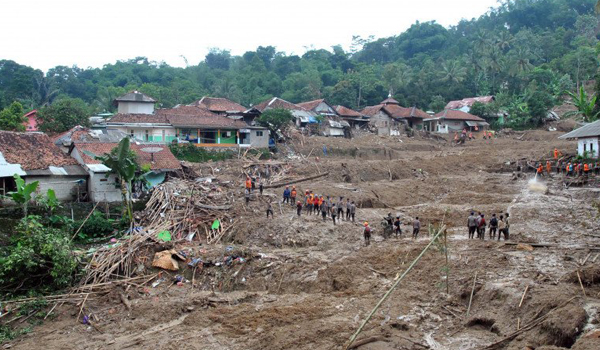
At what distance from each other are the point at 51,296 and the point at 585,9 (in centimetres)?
10318

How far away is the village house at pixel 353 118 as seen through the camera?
49.8m

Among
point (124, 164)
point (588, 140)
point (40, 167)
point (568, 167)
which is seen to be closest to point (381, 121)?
point (588, 140)

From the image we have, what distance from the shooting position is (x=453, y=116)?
51.0 metres

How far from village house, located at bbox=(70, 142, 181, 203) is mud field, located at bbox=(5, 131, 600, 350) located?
4.47 m

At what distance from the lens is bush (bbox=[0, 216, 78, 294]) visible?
1702cm

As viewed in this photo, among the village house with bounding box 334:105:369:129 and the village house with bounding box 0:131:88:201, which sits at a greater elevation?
the village house with bounding box 334:105:369:129

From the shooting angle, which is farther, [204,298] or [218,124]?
[218,124]

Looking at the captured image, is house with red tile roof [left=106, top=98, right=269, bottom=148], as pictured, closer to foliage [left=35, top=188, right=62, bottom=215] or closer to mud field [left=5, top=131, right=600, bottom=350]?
mud field [left=5, top=131, right=600, bottom=350]

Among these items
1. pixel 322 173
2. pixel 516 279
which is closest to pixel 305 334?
pixel 516 279

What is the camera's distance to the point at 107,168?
84.9ft

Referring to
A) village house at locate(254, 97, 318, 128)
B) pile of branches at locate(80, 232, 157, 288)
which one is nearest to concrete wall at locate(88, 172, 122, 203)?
pile of branches at locate(80, 232, 157, 288)

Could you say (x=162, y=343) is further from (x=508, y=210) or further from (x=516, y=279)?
(x=508, y=210)

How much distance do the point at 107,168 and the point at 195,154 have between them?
30.2ft

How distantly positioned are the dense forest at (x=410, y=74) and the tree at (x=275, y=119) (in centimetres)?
2251
